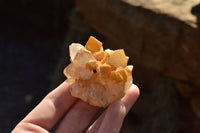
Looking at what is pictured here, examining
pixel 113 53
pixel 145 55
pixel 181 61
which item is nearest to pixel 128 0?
pixel 145 55

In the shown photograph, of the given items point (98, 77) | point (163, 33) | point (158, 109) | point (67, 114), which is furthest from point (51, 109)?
point (158, 109)

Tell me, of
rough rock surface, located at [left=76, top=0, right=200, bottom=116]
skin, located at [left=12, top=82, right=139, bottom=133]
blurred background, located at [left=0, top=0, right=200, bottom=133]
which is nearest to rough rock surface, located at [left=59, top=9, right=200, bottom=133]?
blurred background, located at [left=0, top=0, right=200, bottom=133]

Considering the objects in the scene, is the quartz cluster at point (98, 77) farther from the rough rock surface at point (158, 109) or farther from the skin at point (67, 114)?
the rough rock surface at point (158, 109)

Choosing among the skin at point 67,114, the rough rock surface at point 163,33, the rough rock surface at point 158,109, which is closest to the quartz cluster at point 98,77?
the skin at point 67,114

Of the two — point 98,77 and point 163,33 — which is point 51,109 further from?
point 163,33

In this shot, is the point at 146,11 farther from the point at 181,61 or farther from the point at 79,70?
the point at 79,70

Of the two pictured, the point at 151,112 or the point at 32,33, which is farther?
the point at 32,33
